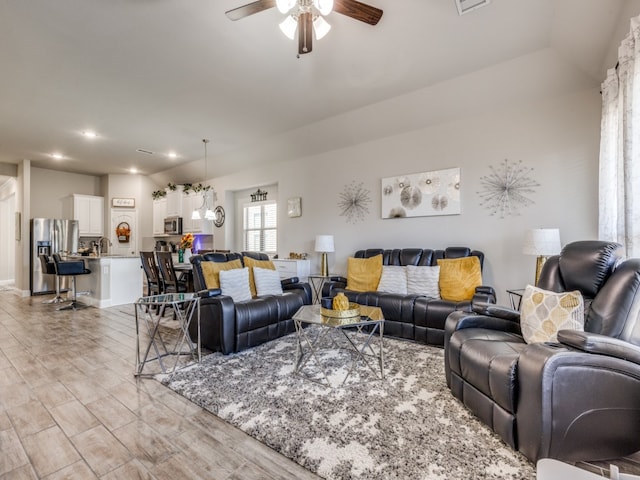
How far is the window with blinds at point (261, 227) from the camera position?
21.8ft

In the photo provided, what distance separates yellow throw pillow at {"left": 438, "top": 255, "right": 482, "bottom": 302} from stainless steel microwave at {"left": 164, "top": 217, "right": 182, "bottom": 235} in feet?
21.2

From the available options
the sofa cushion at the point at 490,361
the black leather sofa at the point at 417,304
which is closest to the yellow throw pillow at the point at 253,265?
the black leather sofa at the point at 417,304

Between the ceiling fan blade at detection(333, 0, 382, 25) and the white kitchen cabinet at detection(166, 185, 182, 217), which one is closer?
the ceiling fan blade at detection(333, 0, 382, 25)

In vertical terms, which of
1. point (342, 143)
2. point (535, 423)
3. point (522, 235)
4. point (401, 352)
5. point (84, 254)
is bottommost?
point (401, 352)

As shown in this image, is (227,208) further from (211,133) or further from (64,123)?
(64,123)

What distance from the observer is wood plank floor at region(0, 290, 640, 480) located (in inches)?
60.3

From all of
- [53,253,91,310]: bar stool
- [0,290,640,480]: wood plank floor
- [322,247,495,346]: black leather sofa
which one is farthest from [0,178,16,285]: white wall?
[322,247,495,346]: black leather sofa

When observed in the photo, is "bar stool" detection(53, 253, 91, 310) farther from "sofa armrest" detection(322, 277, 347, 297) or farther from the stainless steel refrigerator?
"sofa armrest" detection(322, 277, 347, 297)

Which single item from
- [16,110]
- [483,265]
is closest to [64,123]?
[16,110]

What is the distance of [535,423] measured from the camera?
58.6 inches

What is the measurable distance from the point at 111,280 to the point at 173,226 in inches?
93.6

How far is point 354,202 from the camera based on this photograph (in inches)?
200

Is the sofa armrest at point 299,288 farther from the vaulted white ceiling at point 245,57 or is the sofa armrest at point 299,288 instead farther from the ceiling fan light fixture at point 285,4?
the ceiling fan light fixture at point 285,4

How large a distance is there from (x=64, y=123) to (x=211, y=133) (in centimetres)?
219
